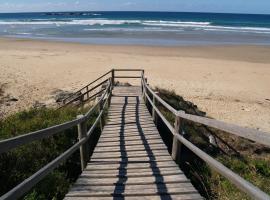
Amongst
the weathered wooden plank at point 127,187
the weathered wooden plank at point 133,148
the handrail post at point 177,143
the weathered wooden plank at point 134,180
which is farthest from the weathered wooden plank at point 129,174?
the weathered wooden plank at point 133,148

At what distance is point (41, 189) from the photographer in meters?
5.36

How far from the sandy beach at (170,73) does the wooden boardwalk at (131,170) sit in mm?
8179

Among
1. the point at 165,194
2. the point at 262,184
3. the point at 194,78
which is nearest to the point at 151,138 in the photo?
the point at 262,184

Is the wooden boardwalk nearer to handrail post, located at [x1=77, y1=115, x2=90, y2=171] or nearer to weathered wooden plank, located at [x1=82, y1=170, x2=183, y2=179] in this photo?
weathered wooden plank, located at [x1=82, y1=170, x2=183, y2=179]

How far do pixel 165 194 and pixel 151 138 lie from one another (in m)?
3.37

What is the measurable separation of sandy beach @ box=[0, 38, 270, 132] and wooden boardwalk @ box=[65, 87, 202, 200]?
818 cm

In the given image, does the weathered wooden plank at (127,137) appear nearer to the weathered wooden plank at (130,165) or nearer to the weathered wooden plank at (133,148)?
the weathered wooden plank at (133,148)

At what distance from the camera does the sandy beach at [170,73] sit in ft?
56.9

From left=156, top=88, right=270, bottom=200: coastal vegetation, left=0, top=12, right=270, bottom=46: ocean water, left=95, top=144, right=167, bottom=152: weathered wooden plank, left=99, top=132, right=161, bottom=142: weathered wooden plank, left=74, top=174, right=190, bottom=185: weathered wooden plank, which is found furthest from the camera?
left=0, top=12, right=270, bottom=46: ocean water

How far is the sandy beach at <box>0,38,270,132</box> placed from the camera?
17344 mm

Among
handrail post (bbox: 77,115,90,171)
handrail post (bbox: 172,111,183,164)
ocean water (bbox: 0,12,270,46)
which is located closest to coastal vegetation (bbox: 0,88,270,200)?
handrail post (bbox: 77,115,90,171)

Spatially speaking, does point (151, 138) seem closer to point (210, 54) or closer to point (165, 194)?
point (165, 194)

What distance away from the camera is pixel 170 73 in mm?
24969

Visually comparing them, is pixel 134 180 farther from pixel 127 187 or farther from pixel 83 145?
pixel 83 145
